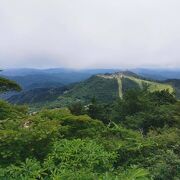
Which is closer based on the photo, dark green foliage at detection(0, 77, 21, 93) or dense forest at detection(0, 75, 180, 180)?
dense forest at detection(0, 75, 180, 180)

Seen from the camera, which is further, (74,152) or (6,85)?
(6,85)

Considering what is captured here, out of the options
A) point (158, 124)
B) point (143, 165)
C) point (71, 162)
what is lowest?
point (158, 124)

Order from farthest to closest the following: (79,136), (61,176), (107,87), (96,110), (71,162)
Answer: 1. (107,87)
2. (96,110)
3. (79,136)
4. (71,162)
5. (61,176)

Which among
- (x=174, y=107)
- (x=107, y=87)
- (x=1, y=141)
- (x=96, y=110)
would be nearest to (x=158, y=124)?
(x=174, y=107)

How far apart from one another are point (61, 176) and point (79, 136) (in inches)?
228

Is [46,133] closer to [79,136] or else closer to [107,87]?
[79,136]

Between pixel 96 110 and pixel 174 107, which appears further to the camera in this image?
pixel 96 110

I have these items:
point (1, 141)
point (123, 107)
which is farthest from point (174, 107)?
point (1, 141)

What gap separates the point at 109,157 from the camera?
12281 mm

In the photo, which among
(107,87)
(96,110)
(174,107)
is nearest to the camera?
(174,107)

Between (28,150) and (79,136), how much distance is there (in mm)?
2895

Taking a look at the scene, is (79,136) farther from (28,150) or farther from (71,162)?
(71,162)

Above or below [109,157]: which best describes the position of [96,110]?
below

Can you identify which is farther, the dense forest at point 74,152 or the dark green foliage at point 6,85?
the dark green foliage at point 6,85
